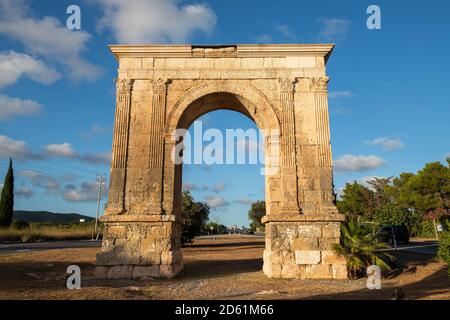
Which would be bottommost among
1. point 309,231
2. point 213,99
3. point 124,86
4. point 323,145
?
point 309,231

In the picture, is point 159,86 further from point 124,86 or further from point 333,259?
point 333,259

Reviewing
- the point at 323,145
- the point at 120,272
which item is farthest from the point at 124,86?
the point at 323,145

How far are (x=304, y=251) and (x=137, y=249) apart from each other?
15.7ft

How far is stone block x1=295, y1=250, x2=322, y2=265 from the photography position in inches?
379

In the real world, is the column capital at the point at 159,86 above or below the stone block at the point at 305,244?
above

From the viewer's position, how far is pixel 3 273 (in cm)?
994

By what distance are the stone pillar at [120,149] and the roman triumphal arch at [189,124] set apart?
0.03 metres

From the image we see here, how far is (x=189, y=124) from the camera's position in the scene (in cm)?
1188

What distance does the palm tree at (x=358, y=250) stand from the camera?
947 centimetres

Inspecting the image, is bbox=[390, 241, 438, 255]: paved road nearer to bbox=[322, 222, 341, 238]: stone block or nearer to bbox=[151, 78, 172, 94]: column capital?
bbox=[322, 222, 341, 238]: stone block

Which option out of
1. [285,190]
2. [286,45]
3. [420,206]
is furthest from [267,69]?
[420,206]

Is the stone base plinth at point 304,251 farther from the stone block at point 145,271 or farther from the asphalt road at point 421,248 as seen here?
the asphalt road at point 421,248

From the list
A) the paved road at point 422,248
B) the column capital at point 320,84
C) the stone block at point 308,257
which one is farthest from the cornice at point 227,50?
the paved road at point 422,248

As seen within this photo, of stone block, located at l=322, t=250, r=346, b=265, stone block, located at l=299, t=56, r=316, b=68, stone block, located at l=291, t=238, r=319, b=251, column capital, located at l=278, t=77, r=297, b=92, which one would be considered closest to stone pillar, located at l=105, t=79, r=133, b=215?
column capital, located at l=278, t=77, r=297, b=92
